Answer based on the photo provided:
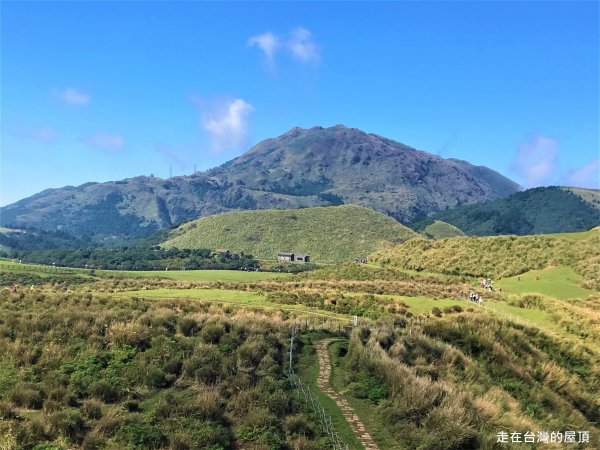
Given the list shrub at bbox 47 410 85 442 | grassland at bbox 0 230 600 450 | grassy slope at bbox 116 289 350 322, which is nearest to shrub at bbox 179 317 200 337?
grassland at bbox 0 230 600 450

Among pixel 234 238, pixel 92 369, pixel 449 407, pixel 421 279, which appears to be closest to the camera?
pixel 449 407

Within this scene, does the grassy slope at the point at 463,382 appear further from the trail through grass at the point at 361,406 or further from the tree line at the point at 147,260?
the tree line at the point at 147,260

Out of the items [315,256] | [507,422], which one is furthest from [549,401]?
[315,256]

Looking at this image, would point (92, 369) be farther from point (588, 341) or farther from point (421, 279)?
point (421, 279)

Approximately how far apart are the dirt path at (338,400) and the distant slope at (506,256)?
3326 centimetres

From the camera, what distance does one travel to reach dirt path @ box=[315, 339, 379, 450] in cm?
1370

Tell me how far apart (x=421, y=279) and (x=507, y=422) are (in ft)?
134

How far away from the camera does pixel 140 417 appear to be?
13703 millimetres

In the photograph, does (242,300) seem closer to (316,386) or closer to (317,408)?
(316,386)

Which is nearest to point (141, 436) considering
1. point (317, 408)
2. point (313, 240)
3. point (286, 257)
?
point (317, 408)

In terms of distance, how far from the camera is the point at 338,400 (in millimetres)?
16156

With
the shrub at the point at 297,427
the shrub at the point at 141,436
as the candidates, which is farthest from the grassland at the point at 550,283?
the shrub at the point at 141,436

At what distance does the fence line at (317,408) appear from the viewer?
13231 millimetres

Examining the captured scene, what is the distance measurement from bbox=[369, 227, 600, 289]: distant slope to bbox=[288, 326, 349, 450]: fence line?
36.6 metres
